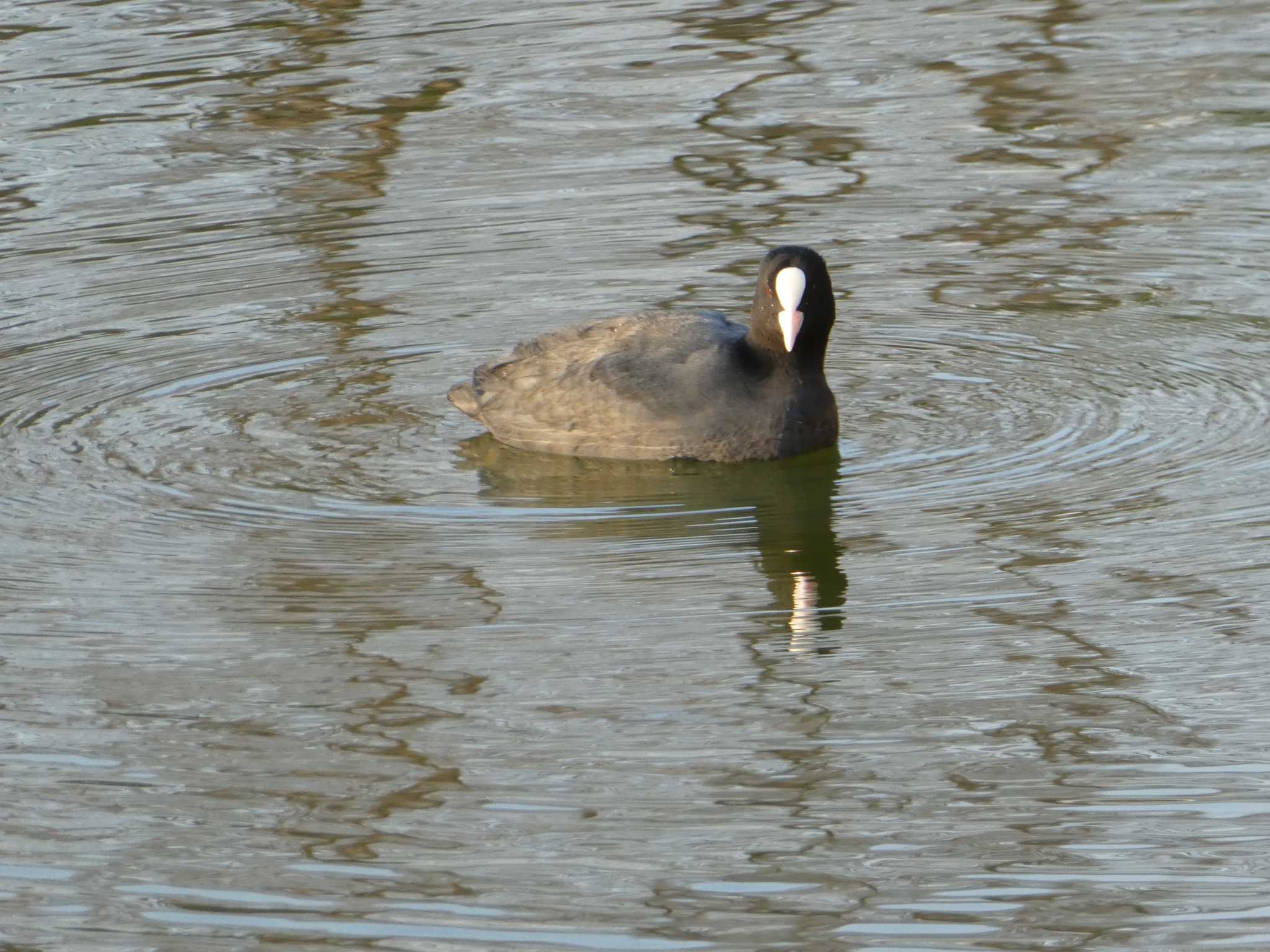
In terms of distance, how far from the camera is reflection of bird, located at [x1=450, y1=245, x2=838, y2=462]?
7969mm

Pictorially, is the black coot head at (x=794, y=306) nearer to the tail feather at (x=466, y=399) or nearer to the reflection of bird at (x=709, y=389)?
the reflection of bird at (x=709, y=389)

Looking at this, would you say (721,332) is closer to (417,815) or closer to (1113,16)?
(417,815)

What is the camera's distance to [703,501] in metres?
7.71

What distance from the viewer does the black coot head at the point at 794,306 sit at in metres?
7.89

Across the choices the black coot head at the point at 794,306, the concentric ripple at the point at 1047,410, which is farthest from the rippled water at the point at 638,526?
the black coot head at the point at 794,306

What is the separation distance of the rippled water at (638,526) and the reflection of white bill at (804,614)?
3 cm

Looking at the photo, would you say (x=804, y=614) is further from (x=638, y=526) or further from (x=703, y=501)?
(x=703, y=501)

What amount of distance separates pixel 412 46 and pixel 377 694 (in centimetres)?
934

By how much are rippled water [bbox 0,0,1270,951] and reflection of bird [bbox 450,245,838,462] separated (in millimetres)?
103

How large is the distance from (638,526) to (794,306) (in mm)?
1042

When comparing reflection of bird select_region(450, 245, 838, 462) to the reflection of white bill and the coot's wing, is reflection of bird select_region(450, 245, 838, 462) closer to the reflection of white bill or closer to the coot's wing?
the coot's wing

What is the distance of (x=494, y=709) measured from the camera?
5969 millimetres

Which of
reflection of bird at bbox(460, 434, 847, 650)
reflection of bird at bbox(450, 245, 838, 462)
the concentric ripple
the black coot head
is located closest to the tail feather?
reflection of bird at bbox(460, 434, 847, 650)

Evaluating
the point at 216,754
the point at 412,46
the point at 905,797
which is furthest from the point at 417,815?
the point at 412,46
